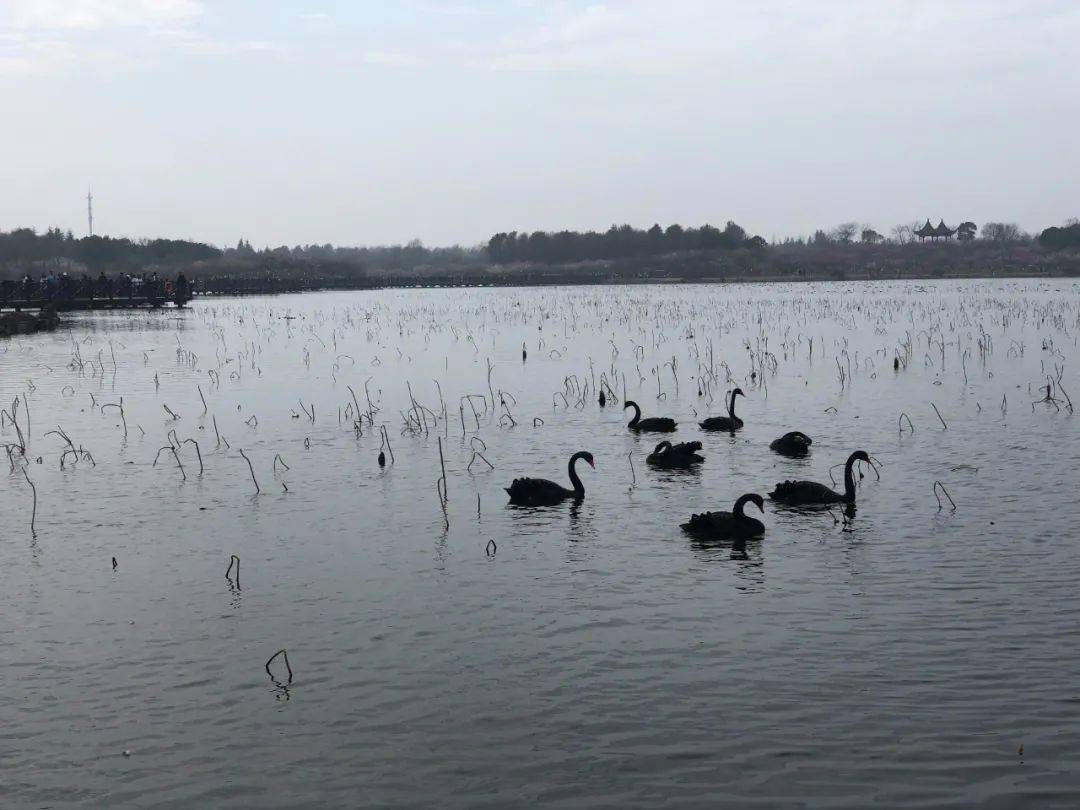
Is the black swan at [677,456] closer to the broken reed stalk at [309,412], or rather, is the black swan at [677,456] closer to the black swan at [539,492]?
the black swan at [539,492]

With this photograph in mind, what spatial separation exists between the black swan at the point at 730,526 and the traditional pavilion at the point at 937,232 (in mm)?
189118

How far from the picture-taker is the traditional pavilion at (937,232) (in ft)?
615

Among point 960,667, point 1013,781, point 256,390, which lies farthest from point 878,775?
point 256,390

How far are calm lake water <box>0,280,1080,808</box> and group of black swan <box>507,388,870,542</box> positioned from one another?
278 millimetres

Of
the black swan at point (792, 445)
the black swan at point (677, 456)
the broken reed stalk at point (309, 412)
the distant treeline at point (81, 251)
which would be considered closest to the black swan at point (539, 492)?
the black swan at point (677, 456)

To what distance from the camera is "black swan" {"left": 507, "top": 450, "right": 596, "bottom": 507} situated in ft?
48.3

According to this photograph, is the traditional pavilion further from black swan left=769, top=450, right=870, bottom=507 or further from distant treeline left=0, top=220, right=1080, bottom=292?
black swan left=769, top=450, right=870, bottom=507

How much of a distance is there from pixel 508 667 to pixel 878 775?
3.17 meters

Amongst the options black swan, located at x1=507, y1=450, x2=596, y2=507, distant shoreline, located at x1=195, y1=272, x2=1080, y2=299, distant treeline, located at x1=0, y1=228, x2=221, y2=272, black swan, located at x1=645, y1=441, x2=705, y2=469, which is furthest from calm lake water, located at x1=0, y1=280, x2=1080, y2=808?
distant treeline, located at x1=0, y1=228, x2=221, y2=272

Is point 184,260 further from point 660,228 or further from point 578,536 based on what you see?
point 578,536

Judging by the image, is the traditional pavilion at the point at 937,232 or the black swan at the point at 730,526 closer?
the black swan at the point at 730,526

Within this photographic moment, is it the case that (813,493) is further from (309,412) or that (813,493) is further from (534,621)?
(309,412)

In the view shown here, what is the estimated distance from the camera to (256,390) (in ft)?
94.2

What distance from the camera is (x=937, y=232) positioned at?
188 metres
